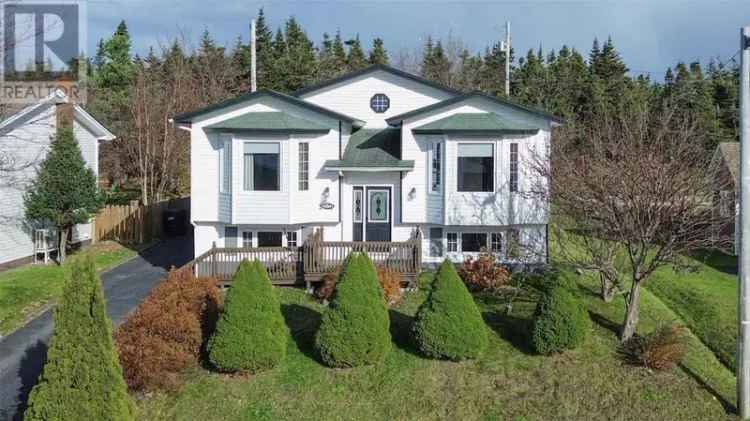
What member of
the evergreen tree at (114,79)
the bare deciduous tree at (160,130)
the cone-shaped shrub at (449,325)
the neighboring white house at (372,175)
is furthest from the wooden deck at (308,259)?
the evergreen tree at (114,79)

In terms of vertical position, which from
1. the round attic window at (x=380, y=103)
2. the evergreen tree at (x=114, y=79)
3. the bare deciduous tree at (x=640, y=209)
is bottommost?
the bare deciduous tree at (x=640, y=209)

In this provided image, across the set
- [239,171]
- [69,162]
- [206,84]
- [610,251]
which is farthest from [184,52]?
[610,251]

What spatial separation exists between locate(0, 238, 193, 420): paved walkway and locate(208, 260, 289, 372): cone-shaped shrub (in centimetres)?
355

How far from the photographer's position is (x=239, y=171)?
Answer: 18.3 m

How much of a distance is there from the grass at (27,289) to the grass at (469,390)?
6.45 metres

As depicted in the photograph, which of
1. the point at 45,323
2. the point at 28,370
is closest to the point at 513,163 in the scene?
the point at 45,323

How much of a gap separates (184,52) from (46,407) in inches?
1830

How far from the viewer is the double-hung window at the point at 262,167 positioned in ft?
60.3

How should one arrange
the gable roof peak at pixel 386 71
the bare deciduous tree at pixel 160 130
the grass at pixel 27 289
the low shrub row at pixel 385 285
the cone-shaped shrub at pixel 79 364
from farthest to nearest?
the bare deciduous tree at pixel 160 130
the gable roof peak at pixel 386 71
the grass at pixel 27 289
the low shrub row at pixel 385 285
the cone-shaped shrub at pixel 79 364

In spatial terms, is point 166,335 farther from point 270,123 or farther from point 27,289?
point 270,123

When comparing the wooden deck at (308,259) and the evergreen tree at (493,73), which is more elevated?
the evergreen tree at (493,73)

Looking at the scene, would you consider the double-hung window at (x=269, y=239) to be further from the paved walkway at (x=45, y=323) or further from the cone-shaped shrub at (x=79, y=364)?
the cone-shaped shrub at (x=79, y=364)

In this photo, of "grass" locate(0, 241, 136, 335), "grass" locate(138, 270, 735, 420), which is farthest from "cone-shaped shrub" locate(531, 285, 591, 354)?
"grass" locate(0, 241, 136, 335)

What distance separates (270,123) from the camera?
720 inches
